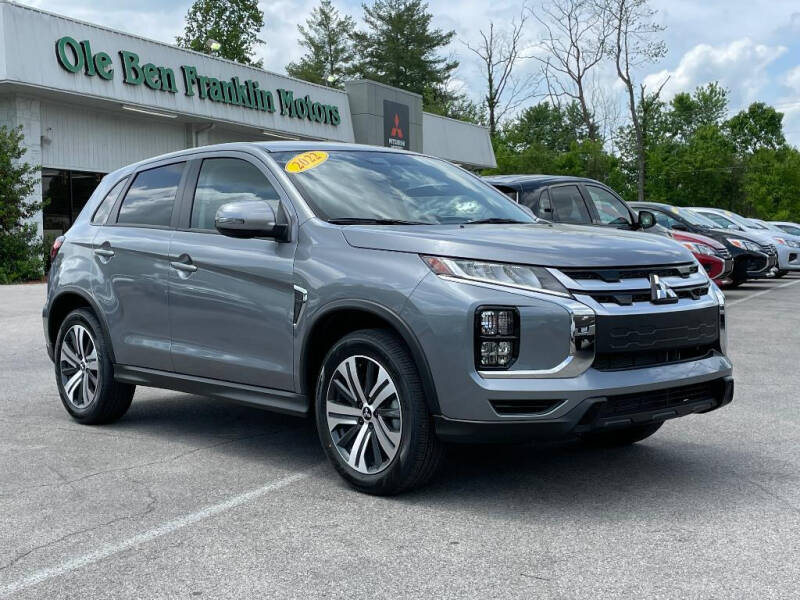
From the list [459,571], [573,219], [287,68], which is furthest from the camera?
[287,68]

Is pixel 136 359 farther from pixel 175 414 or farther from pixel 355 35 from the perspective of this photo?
pixel 355 35

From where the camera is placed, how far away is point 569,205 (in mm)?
11617

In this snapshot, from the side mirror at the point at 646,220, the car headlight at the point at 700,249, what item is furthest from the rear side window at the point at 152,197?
the car headlight at the point at 700,249

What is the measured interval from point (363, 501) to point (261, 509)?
495mm

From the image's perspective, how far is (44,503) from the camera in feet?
16.1

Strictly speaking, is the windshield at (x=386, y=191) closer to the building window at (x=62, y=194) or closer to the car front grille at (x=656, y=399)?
the car front grille at (x=656, y=399)

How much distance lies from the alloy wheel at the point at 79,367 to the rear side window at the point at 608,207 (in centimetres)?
692

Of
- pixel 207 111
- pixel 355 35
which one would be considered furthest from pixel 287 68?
pixel 207 111

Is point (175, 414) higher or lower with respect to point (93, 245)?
lower

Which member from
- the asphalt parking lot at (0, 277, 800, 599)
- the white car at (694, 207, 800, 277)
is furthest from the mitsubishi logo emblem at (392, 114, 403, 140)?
the asphalt parking lot at (0, 277, 800, 599)

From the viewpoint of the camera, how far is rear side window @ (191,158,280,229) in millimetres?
5824

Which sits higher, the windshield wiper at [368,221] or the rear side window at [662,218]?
the rear side window at [662,218]

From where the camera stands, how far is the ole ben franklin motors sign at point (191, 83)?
24234 millimetres

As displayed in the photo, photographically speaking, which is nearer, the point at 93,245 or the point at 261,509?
the point at 261,509
